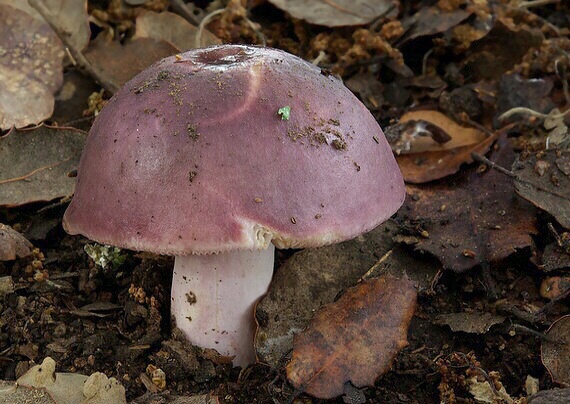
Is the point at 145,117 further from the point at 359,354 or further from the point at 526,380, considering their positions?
the point at 526,380

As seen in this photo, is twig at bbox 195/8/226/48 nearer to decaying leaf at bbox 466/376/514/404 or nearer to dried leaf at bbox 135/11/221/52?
dried leaf at bbox 135/11/221/52

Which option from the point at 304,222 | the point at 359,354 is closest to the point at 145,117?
the point at 304,222

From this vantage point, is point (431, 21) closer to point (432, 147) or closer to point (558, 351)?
point (432, 147)

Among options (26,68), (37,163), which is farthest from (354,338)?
(26,68)

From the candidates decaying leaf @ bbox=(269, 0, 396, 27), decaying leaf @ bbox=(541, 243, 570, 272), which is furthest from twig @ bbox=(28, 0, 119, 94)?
decaying leaf @ bbox=(541, 243, 570, 272)

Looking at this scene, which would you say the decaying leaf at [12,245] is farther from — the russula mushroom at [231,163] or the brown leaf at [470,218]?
the brown leaf at [470,218]

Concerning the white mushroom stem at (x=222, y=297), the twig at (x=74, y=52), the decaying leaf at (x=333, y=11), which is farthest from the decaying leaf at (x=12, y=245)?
the decaying leaf at (x=333, y=11)
